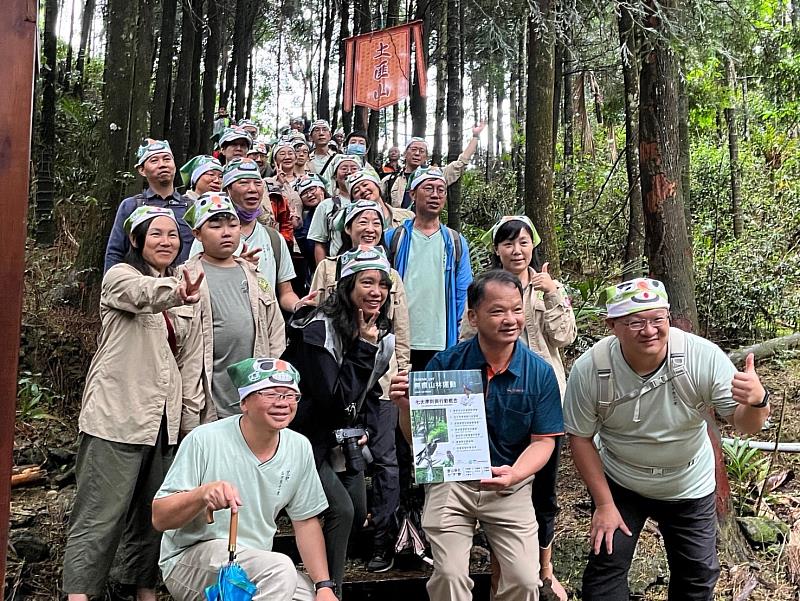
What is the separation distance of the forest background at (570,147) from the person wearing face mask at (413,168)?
0.88 metres

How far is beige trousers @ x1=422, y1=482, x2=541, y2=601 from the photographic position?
3607 millimetres

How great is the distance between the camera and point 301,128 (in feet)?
41.0

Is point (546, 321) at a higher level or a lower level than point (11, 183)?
lower

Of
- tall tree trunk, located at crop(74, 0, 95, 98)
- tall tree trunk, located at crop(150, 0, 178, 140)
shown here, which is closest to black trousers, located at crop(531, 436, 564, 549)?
tall tree trunk, located at crop(150, 0, 178, 140)

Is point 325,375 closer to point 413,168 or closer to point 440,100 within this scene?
point 413,168

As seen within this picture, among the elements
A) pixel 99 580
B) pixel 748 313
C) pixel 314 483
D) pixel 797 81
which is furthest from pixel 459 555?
pixel 797 81

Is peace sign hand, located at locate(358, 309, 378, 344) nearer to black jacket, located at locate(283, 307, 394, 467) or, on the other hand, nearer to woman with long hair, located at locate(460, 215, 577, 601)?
black jacket, located at locate(283, 307, 394, 467)

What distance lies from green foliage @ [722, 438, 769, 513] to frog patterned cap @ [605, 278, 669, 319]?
3.60m

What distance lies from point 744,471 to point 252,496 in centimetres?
483

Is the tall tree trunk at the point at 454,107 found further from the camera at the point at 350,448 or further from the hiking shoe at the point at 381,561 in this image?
the camera at the point at 350,448

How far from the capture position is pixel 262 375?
11.4 ft

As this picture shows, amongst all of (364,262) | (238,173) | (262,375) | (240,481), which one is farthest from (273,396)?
(238,173)

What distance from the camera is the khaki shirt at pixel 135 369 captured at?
3.84m

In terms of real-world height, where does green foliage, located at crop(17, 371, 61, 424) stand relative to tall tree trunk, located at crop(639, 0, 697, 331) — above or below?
below
